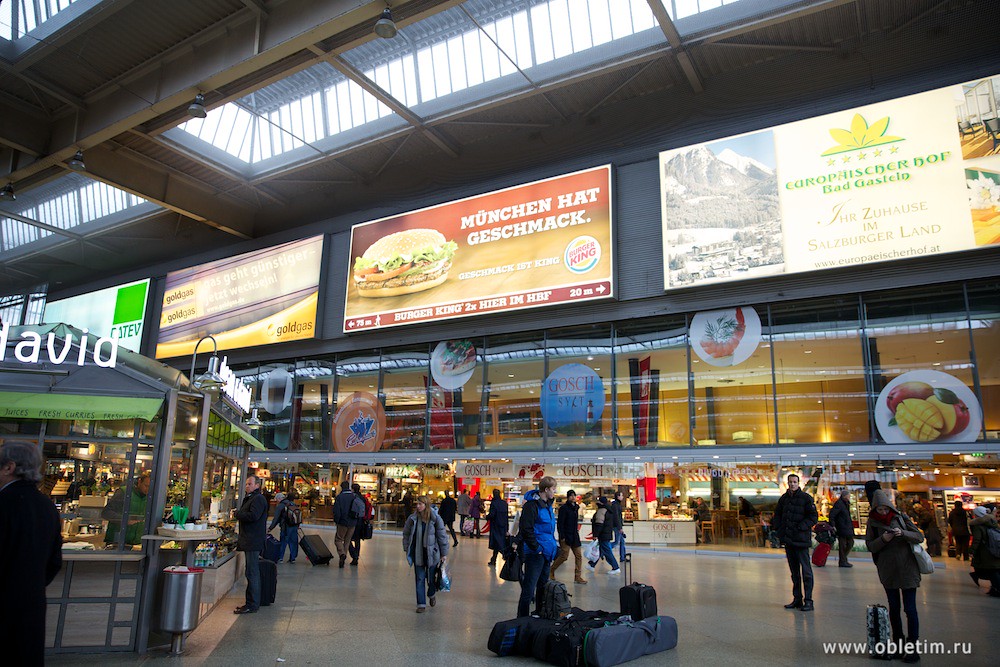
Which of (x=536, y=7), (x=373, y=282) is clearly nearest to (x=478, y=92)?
(x=536, y=7)

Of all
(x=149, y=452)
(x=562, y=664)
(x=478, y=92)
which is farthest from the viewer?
(x=478, y=92)

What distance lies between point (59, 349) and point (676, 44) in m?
14.1

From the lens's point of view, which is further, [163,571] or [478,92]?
[478,92]

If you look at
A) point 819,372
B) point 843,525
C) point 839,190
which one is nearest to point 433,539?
point 843,525

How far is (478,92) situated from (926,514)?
14.9 metres

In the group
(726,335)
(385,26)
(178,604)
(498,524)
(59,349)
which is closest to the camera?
(178,604)

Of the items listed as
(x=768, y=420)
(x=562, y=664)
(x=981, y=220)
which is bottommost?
(x=562, y=664)

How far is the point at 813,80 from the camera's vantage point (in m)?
16.8

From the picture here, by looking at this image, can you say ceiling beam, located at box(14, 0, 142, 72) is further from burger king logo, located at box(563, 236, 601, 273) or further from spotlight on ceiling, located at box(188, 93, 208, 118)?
burger king logo, located at box(563, 236, 601, 273)

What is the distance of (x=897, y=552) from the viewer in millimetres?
6027

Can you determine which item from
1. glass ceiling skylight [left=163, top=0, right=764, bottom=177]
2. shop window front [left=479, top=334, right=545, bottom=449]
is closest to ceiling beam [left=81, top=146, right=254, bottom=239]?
glass ceiling skylight [left=163, top=0, right=764, bottom=177]

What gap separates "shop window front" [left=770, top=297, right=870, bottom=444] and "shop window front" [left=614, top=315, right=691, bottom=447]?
227 centimetres

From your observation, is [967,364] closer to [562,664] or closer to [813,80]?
[813,80]

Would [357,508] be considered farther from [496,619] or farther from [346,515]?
[496,619]
